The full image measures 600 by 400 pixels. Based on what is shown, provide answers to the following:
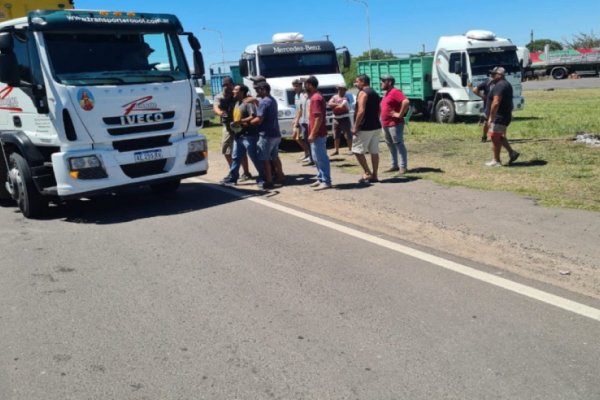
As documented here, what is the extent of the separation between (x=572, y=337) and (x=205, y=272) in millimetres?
3228

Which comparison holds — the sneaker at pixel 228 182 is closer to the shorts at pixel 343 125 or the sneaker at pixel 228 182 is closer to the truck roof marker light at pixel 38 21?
the shorts at pixel 343 125

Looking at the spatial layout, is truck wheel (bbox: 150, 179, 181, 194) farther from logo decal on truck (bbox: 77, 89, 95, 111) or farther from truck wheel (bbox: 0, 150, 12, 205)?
logo decal on truck (bbox: 77, 89, 95, 111)

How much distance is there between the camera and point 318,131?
907 cm

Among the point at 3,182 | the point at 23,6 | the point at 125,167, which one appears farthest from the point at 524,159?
the point at 23,6

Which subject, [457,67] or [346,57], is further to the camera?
[457,67]

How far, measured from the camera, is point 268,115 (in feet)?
31.1

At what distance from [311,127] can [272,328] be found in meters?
5.31

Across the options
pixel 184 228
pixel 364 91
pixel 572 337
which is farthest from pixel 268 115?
pixel 572 337

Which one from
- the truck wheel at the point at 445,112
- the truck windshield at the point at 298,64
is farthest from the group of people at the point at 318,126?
the truck wheel at the point at 445,112

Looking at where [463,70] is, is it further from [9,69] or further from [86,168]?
[9,69]

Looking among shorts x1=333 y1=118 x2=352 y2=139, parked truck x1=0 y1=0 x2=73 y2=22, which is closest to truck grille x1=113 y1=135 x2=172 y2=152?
parked truck x1=0 y1=0 x2=73 y2=22

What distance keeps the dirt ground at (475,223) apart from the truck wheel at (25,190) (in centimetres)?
A: 338

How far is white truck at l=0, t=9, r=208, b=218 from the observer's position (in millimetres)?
7414

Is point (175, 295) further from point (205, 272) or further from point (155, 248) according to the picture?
point (155, 248)
